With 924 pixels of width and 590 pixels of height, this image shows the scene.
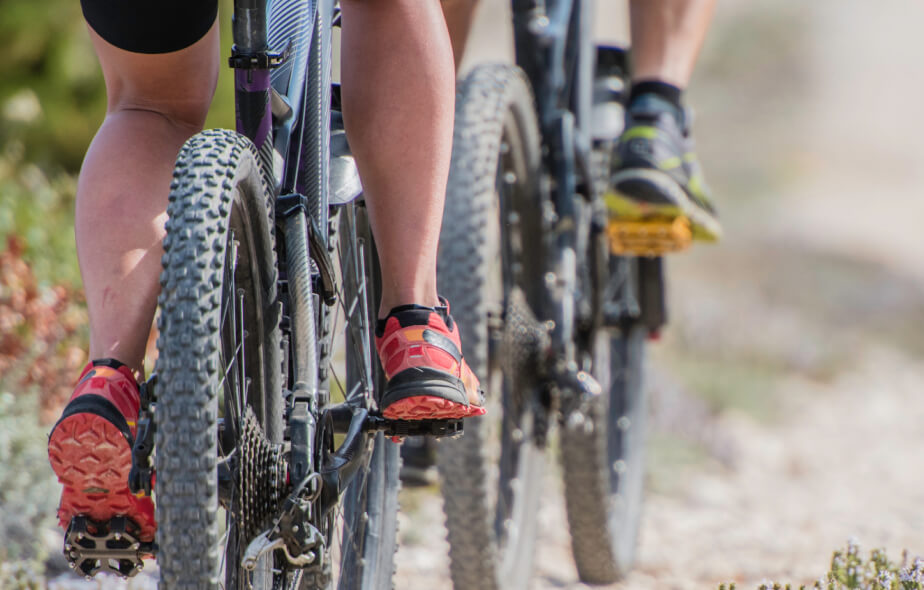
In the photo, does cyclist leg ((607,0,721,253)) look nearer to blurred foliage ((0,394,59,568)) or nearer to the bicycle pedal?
the bicycle pedal

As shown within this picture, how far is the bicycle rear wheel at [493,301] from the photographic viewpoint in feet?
7.18

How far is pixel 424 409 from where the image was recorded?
160 centimetres

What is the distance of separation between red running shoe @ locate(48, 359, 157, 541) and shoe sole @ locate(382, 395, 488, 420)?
377mm

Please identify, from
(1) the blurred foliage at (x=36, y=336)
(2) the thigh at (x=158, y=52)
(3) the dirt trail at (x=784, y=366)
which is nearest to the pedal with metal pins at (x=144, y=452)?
(2) the thigh at (x=158, y=52)

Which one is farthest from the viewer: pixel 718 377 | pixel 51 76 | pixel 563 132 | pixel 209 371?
pixel 718 377

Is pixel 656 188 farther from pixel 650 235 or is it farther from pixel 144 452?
pixel 144 452

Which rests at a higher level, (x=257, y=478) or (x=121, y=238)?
(x=121, y=238)

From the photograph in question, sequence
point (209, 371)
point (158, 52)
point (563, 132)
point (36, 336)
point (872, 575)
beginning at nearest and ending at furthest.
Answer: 1. point (209, 371)
2. point (158, 52)
3. point (872, 575)
4. point (563, 132)
5. point (36, 336)

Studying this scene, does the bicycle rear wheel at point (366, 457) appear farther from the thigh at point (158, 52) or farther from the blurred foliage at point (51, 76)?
the blurred foliage at point (51, 76)

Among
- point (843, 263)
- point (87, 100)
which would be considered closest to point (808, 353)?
point (843, 263)

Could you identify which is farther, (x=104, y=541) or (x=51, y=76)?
(x=51, y=76)

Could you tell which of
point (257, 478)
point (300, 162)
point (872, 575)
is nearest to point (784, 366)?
point (872, 575)

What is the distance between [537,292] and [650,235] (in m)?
0.33

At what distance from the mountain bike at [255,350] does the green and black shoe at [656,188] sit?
1.01 meters
